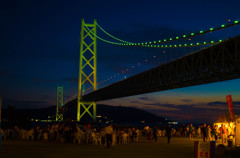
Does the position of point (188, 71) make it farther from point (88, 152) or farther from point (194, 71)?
point (88, 152)

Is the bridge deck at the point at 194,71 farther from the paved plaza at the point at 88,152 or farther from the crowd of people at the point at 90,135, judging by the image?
the paved plaza at the point at 88,152

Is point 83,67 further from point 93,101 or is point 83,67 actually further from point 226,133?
point 226,133

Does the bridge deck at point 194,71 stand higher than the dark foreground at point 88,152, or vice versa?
the bridge deck at point 194,71

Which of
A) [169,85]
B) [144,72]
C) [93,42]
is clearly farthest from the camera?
[93,42]

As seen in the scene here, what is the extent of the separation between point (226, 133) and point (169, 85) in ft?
51.0

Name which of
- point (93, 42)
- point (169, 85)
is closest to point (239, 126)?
point (169, 85)

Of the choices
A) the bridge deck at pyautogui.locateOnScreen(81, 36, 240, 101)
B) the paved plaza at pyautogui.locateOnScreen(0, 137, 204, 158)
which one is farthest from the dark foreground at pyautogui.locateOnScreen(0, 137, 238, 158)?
the bridge deck at pyautogui.locateOnScreen(81, 36, 240, 101)

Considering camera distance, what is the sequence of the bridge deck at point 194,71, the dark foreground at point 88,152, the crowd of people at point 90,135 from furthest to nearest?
the bridge deck at point 194,71 → the crowd of people at point 90,135 → the dark foreground at point 88,152

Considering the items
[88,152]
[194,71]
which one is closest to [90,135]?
[88,152]

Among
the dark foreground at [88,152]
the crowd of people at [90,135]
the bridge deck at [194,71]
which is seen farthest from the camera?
the bridge deck at [194,71]

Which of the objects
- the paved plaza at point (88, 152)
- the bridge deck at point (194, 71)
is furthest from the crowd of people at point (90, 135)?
the bridge deck at point (194, 71)

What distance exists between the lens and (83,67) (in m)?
56.8

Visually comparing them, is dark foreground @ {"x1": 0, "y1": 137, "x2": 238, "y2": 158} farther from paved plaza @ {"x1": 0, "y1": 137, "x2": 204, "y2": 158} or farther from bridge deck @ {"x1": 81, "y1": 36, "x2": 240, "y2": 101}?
bridge deck @ {"x1": 81, "y1": 36, "x2": 240, "y2": 101}

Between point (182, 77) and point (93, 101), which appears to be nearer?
point (182, 77)
